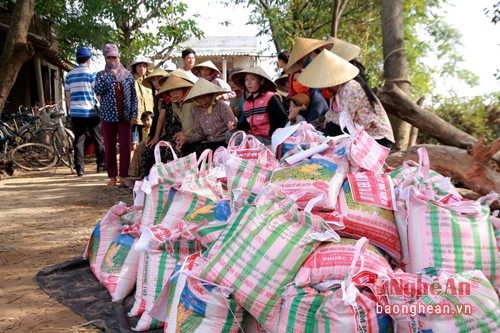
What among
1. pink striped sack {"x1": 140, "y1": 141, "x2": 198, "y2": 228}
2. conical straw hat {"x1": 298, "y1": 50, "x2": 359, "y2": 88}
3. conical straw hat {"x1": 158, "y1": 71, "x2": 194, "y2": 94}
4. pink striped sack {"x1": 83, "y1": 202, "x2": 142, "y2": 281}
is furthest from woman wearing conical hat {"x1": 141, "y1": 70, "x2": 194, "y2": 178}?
pink striped sack {"x1": 140, "y1": 141, "x2": 198, "y2": 228}

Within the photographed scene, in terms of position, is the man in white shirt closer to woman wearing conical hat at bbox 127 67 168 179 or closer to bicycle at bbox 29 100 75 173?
bicycle at bbox 29 100 75 173

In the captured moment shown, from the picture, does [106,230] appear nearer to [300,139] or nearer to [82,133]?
[300,139]

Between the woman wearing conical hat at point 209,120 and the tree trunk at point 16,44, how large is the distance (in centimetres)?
321

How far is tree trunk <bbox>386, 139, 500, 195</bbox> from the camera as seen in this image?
3.46 metres

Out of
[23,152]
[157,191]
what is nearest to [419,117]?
[157,191]

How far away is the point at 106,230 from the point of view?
9.41 feet

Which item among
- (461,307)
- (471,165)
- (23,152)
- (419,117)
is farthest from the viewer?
(23,152)

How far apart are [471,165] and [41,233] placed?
3.77 meters

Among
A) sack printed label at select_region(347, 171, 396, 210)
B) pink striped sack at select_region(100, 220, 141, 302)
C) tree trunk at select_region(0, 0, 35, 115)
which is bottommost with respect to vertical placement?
pink striped sack at select_region(100, 220, 141, 302)

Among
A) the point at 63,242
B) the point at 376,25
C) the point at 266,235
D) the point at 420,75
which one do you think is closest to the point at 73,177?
the point at 63,242

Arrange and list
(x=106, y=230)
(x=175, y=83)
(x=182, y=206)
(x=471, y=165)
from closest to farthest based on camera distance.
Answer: (x=182, y=206) < (x=106, y=230) < (x=471, y=165) < (x=175, y=83)

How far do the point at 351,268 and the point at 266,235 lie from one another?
0.36m

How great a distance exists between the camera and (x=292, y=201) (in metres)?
1.82

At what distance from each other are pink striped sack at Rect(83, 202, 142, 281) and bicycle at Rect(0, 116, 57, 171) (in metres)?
5.66
